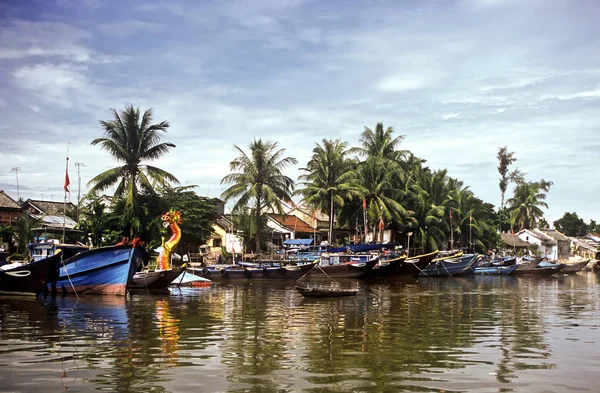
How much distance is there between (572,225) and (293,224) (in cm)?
6960

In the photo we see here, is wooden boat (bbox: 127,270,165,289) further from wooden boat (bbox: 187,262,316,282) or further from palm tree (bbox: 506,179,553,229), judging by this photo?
palm tree (bbox: 506,179,553,229)

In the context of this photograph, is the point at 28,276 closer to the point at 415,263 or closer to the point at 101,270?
the point at 101,270

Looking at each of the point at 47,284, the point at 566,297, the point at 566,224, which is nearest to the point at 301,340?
the point at 47,284

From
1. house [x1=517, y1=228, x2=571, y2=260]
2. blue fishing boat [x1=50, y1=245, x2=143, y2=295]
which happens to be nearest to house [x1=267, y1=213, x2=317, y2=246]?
blue fishing boat [x1=50, y1=245, x2=143, y2=295]

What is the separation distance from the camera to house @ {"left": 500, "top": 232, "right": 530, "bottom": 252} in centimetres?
7262

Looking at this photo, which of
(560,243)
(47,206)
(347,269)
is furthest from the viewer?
(560,243)

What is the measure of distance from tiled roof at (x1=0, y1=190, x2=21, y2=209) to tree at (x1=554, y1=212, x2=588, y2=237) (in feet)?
303

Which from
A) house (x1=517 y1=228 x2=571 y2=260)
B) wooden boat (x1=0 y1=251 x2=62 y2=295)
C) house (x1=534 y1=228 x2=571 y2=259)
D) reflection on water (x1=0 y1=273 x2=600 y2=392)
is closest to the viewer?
reflection on water (x1=0 y1=273 x2=600 y2=392)

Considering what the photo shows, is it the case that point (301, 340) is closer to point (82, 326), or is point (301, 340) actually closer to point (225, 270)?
point (82, 326)

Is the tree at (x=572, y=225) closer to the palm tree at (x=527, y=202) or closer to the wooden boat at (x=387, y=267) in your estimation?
the palm tree at (x=527, y=202)

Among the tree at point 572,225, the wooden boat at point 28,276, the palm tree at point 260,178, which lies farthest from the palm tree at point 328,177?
the tree at point 572,225

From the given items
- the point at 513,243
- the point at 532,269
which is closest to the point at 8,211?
the point at 532,269

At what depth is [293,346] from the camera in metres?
12.7

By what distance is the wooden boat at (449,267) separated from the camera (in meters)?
47.4
